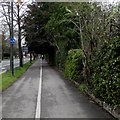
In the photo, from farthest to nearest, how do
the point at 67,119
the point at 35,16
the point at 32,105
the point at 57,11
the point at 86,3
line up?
the point at 35,16 → the point at 57,11 → the point at 86,3 → the point at 32,105 → the point at 67,119

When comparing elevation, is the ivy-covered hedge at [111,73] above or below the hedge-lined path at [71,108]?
above

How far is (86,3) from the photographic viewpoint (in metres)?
9.04

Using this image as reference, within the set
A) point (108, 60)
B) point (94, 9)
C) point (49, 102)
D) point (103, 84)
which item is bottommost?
point (49, 102)

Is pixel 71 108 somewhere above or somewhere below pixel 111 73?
below

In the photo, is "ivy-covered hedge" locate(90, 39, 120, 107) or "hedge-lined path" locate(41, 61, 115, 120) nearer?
"ivy-covered hedge" locate(90, 39, 120, 107)

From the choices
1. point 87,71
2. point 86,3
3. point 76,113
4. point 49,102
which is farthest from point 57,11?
point 76,113

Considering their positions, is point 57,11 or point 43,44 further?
point 43,44

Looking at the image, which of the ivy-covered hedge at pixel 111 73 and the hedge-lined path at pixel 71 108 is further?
the hedge-lined path at pixel 71 108

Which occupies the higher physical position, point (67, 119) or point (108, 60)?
point (108, 60)

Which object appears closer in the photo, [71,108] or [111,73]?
[111,73]

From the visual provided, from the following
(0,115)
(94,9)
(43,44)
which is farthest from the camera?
(43,44)

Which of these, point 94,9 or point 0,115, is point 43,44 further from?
point 0,115

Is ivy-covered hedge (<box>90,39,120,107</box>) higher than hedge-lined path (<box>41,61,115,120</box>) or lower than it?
higher

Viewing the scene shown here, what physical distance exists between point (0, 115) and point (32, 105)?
1.39 meters
